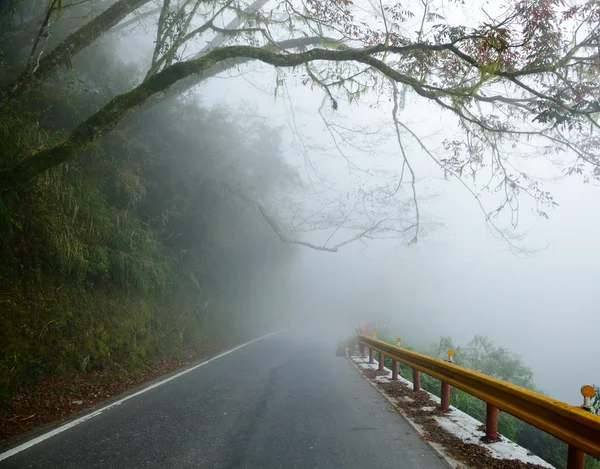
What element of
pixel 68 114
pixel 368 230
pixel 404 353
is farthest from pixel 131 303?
pixel 368 230

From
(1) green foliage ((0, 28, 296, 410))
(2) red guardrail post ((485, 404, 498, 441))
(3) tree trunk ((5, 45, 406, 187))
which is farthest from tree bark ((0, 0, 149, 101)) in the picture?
(2) red guardrail post ((485, 404, 498, 441))

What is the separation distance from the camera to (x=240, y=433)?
5637 millimetres

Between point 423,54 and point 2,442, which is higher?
point 423,54

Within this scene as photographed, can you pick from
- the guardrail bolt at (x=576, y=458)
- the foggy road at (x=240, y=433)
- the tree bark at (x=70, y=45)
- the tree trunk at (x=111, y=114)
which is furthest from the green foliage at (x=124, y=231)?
the guardrail bolt at (x=576, y=458)

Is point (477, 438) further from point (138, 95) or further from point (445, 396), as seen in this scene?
point (138, 95)

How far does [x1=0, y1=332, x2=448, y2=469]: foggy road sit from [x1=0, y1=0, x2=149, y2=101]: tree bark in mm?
6818

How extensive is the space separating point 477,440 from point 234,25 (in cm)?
1699

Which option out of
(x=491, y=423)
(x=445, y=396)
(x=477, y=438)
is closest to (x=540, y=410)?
(x=491, y=423)

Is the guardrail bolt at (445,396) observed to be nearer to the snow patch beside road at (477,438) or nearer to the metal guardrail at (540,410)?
the snow patch beside road at (477,438)

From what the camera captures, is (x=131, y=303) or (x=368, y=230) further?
(x=368, y=230)

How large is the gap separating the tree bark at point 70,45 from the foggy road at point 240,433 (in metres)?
6.82

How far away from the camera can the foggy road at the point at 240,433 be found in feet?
15.3

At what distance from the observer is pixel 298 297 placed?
196 feet

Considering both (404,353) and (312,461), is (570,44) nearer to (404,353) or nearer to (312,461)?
(404,353)
